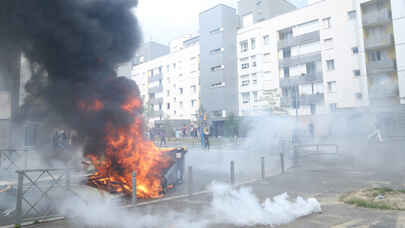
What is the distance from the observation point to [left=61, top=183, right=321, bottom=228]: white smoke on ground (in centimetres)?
492

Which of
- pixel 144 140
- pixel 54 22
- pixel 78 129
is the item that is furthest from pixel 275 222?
pixel 54 22

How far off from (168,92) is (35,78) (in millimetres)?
44844

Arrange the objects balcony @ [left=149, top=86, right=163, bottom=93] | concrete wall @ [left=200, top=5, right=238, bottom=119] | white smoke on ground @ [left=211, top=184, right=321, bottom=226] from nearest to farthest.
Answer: white smoke on ground @ [left=211, top=184, right=321, bottom=226], concrete wall @ [left=200, top=5, right=238, bottom=119], balcony @ [left=149, top=86, right=163, bottom=93]

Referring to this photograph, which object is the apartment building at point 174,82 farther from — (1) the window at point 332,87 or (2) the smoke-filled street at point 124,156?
(2) the smoke-filled street at point 124,156

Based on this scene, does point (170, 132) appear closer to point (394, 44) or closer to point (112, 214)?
point (394, 44)

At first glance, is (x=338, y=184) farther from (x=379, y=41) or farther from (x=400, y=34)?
(x=379, y=41)

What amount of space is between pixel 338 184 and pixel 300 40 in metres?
27.6

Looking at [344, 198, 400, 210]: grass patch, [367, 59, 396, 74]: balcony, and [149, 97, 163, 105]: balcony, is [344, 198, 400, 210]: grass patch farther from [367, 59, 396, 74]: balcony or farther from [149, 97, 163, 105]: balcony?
[149, 97, 163, 105]: balcony

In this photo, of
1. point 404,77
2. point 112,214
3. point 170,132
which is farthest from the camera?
point 170,132

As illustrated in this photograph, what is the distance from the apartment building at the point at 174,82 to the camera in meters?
47.0

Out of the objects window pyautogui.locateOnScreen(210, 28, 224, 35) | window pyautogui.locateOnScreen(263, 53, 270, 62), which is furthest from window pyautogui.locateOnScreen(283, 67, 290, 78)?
window pyautogui.locateOnScreen(210, 28, 224, 35)

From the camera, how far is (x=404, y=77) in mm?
25156

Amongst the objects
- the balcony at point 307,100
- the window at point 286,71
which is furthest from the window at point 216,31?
the balcony at point 307,100

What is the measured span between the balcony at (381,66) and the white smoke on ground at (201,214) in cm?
2645
